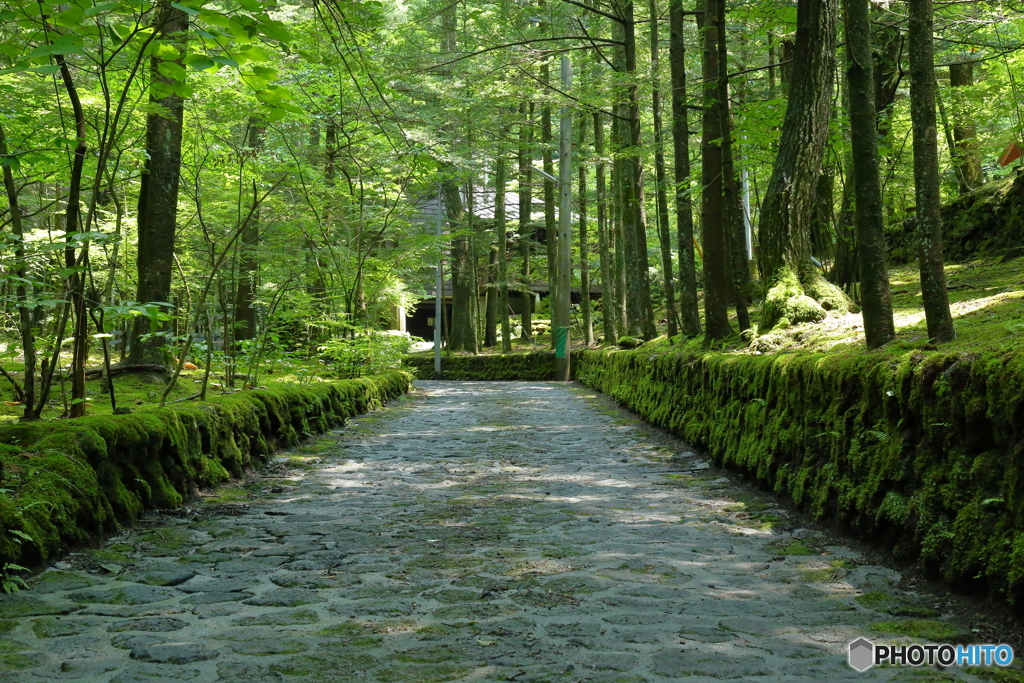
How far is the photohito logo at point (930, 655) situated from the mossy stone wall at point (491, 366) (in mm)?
23055

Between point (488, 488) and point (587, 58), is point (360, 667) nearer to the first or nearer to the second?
point (488, 488)

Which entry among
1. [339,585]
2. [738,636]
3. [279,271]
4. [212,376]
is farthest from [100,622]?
[279,271]

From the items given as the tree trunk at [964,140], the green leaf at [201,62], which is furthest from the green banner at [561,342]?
the green leaf at [201,62]

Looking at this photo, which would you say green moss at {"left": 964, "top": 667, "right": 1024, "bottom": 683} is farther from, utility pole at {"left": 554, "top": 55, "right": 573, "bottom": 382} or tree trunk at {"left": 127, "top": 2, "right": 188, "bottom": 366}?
utility pole at {"left": 554, "top": 55, "right": 573, "bottom": 382}

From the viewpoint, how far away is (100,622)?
11.9 feet

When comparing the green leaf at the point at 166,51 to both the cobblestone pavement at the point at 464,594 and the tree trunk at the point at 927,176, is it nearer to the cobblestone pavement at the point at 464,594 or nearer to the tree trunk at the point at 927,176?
the cobblestone pavement at the point at 464,594

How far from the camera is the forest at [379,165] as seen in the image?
519 centimetres

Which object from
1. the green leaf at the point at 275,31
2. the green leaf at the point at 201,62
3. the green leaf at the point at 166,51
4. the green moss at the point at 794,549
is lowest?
the green moss at the point at 794,549

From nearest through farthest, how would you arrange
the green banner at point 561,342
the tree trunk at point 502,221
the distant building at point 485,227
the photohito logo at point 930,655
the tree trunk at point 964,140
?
the photohito logo at point 930,655 → the tree trunk at point 964,140 → the green banner at point 561,342 → the tree trunk at point 502,221 → the distant building at point 485,227

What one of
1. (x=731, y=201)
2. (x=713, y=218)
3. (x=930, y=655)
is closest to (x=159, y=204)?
(x=731, y=201)

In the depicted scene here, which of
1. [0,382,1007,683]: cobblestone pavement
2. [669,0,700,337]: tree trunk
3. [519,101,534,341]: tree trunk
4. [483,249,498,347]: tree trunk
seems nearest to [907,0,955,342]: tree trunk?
[0,382,1007,683]: cobblestone pavement

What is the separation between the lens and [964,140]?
1533 cm

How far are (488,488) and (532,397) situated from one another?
1150cm

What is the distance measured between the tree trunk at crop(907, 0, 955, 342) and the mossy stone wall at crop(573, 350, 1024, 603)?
385mm
